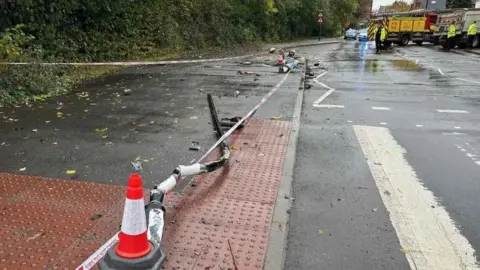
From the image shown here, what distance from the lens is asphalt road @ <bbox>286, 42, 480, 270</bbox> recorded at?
3.65 metres

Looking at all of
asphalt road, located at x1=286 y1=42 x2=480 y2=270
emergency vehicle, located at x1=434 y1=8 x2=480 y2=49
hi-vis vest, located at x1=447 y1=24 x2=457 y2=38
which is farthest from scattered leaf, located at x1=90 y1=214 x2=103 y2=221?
emergency vehicle, located at x1=434 y1=8 x2=480 y2=49

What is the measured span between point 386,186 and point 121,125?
448cm

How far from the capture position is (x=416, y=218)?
4.29 m

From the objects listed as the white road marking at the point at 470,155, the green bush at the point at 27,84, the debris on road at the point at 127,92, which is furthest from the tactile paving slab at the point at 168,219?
the debris on road at the point at 127,92

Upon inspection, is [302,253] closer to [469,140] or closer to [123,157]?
[123,157]

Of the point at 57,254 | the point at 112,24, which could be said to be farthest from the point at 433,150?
the point at 112,24

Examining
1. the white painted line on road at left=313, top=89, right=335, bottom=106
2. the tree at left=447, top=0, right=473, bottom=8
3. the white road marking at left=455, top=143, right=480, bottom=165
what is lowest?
the tree at left=447, top=0, right=473, bottom=8

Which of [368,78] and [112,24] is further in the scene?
[112,24]

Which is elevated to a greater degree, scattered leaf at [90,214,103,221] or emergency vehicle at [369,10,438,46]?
scattered leaf at [90,214,103,221]

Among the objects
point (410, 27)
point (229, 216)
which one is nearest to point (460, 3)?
point (410, 27)

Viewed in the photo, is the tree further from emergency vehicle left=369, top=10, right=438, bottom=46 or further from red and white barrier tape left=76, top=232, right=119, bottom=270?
red and white barrier tape left=76, top=232, right=119, bottom=270

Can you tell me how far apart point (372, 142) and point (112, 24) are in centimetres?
1439

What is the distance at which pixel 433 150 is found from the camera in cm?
650

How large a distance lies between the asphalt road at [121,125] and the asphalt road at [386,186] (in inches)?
61.9
